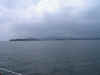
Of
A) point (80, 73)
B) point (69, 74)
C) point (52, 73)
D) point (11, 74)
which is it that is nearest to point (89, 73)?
point (80, 73)

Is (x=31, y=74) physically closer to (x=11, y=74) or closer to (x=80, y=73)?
(x=80, y=73)

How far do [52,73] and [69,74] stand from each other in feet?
9.87

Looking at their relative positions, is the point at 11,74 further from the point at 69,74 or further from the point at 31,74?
the point at 69,74

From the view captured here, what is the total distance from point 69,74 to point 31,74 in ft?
21.9

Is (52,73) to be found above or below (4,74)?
below

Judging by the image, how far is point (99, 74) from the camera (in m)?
27.2

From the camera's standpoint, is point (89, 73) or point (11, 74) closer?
point (11, 74)

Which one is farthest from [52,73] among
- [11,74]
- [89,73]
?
[11,74]

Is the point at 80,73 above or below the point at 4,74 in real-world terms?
below

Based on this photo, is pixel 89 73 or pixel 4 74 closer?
pixel 4 74

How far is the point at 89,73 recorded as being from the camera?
27547 millimetres

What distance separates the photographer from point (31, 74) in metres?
26.9

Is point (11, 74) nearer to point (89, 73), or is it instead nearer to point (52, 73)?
point (52, 73)

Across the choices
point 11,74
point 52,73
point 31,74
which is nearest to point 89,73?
point 52,73
